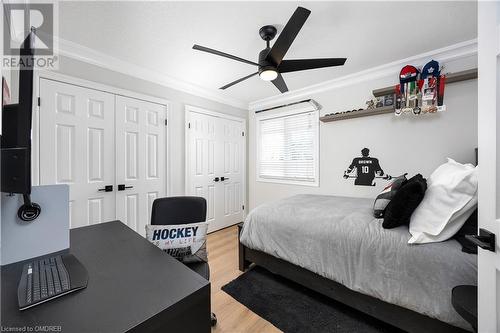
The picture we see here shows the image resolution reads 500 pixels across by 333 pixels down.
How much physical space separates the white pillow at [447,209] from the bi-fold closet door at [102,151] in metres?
2.87

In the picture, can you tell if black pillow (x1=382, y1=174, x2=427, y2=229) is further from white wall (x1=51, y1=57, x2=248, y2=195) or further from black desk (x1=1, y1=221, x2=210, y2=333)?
white wall (x1=51, y1=57, x2=248, y2=195)

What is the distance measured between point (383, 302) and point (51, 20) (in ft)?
11.4

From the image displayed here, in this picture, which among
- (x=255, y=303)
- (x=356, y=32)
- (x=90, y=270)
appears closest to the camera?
(x=90, y=270)

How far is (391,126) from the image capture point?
2.74m

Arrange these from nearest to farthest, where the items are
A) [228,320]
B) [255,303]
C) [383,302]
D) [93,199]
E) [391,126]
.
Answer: [383,302] → [228,320] → [255,303] → [93,199] → [391,126]

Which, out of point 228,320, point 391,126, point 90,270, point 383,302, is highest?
point 391,126

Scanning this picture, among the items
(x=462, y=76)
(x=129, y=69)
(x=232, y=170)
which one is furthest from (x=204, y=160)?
(x=462, y=76)

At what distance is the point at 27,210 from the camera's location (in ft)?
2.93


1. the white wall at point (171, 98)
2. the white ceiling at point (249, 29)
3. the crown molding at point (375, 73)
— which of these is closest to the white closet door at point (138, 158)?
the white wall at point (171, 98)

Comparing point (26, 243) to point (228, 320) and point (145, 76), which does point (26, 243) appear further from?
point (145, 76)

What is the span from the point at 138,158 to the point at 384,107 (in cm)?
323

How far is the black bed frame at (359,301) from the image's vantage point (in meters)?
1.28

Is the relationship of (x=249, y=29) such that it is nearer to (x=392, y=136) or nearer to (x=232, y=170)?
(x=392, y=136)

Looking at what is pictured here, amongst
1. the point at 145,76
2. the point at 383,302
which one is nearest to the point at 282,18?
the point at 145,76
